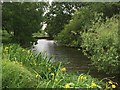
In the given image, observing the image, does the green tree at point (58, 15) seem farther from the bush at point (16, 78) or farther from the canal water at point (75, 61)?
the bush at point (16, 78)

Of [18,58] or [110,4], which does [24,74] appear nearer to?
[18,58]

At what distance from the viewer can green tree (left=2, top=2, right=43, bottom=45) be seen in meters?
20.0

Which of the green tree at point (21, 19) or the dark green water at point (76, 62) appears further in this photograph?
the green tree at point (21, 19)

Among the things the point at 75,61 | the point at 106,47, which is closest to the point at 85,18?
the point at 75,61

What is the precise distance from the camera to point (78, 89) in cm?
550

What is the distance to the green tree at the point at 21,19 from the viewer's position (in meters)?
20.0

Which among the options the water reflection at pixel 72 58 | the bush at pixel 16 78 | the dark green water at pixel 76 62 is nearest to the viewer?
the bush at pixel 16 78

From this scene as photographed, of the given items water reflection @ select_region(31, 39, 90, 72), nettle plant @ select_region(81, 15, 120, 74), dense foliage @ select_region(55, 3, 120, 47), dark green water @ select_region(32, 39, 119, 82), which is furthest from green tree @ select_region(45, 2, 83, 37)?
nettle plant @ select_region(81, 15, 120, 74)

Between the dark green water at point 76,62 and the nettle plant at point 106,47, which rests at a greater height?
the nettle plant at point 106,47

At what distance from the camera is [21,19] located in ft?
67.8

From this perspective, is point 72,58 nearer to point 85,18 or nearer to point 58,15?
point 85,18

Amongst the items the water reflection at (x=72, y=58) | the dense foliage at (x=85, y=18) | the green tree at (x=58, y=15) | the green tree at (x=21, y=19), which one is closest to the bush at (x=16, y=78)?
the water reflection at (x=72, y=58)

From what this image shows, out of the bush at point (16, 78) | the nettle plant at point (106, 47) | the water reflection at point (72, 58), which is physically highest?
the bush at point (16, 78)

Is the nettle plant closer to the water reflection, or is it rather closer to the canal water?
the canal water
